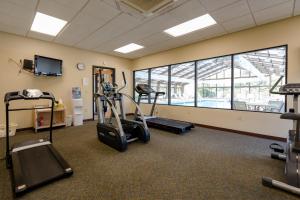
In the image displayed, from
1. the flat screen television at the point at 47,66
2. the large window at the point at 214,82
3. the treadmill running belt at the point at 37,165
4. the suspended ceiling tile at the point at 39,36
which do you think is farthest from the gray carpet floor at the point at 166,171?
the suspended ceiling tile at the point at 39,36

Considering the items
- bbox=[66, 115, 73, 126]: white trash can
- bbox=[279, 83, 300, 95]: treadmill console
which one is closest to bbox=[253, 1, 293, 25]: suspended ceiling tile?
bbox=[279, 83, 300, 95]: treadmill console

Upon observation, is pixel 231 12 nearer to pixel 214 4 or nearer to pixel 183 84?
pixel 214 4

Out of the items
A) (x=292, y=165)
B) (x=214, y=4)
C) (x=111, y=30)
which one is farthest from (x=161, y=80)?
(x=292, y=165)

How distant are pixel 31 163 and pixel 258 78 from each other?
514cm

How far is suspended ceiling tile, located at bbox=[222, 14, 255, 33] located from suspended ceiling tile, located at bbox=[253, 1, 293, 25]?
0.42ft

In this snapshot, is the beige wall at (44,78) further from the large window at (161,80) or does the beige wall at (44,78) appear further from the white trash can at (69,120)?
the large window at (161,80)

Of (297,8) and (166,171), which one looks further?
(297,8)

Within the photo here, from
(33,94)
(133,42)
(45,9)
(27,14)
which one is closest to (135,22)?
(133,42)

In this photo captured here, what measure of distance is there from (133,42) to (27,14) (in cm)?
271

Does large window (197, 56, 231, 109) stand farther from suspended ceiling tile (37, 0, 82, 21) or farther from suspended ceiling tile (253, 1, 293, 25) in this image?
suspended ceiling tile (37, 0, 82, 21)

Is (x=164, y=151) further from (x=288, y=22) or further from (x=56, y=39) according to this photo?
(x=56, y=39)

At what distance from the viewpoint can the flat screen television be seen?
4371 millimetres

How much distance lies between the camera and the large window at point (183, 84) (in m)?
5.31

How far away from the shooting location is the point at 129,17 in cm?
329
